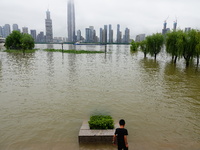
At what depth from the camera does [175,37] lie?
116 ft

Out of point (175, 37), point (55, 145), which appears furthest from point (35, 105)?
point (175, 37)

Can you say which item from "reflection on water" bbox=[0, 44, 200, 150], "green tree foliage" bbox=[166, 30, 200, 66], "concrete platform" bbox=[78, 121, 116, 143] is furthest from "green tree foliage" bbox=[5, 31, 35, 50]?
"concrete platform" bbox=[78, 121, 116, 143]

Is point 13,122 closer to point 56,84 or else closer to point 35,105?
point 35,105

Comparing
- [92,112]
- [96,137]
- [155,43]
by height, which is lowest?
[92,112]

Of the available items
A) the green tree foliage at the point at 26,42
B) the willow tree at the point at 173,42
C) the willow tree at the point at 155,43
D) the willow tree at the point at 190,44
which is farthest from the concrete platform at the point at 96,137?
the green tree foliage at the point at 26,42

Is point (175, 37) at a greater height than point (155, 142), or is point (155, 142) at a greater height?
point (175, 37)

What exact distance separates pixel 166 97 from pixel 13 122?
11.9 meters

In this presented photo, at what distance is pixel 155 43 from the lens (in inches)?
1801

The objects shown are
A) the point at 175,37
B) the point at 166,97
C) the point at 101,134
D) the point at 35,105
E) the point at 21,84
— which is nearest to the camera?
the point at 101,134

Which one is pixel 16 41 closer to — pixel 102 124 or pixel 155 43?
pixel 155 43

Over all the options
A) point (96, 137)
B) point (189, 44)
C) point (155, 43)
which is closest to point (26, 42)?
point (155, 43)

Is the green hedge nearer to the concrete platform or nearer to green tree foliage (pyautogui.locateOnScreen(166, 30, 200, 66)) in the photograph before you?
the concrete platform

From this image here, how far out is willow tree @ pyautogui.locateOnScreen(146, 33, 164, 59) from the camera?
44.8 meters

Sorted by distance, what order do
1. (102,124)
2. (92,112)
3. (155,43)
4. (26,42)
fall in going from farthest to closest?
(26,42) → (155,43) → (92,112) → (102,124)
